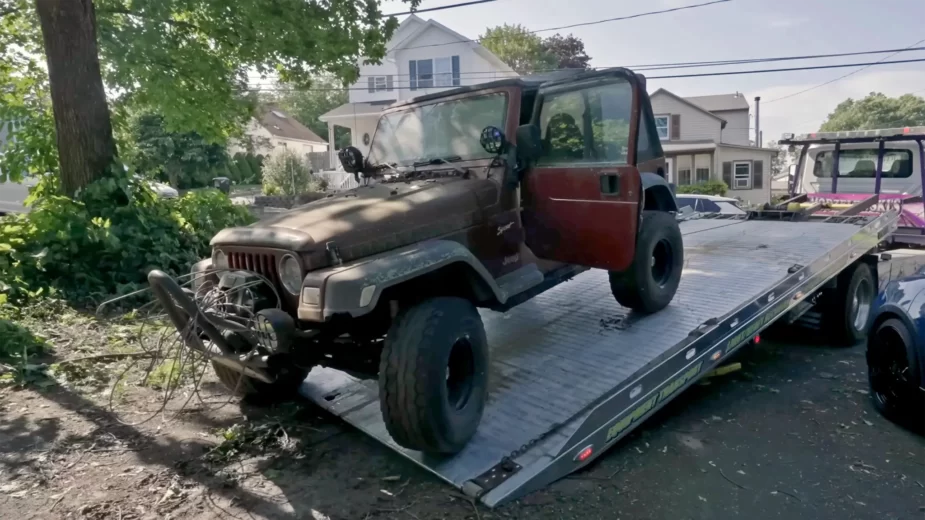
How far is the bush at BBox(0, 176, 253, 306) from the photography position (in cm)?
682

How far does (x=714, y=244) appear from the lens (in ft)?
23.0

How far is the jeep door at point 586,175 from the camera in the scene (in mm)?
4477

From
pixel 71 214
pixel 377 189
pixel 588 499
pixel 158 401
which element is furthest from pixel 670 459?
pixel 71 214

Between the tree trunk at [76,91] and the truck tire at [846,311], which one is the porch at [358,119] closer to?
the tree trunk at [76,91]

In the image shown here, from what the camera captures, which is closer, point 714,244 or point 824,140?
point 714,244

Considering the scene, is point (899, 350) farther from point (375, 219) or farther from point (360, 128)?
point (360, 128)

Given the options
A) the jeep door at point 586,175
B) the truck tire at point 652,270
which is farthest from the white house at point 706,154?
the jeep door at point 586,175

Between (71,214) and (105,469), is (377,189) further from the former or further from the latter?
(71,214)

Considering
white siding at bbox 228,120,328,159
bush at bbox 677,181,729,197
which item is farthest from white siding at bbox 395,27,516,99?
white siding at bbox 228,120,328,159

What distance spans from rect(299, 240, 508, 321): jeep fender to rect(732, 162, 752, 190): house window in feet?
101

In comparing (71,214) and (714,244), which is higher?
(71,214)

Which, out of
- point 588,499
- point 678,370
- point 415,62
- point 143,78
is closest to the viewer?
point 588,499

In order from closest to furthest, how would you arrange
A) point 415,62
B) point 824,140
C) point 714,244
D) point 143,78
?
1. point 714,244
2. point 143,78
3. point 824,140
4. point 415,62

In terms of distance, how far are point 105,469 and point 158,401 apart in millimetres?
1067
